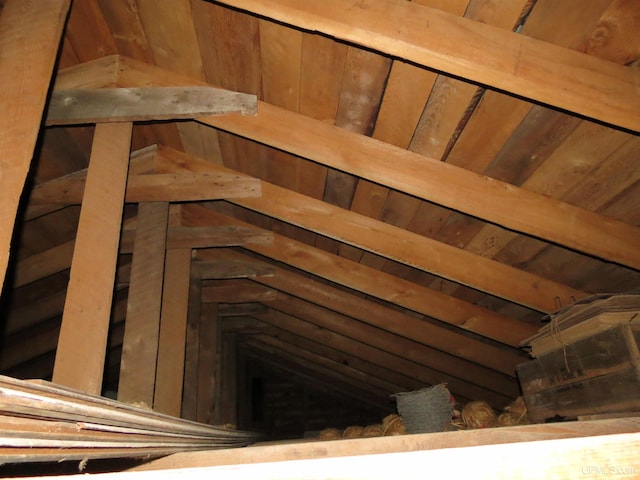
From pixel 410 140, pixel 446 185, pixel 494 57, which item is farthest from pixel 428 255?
pixel 494 57

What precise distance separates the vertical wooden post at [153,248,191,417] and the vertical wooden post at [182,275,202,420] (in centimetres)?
67

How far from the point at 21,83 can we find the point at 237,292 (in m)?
4.12

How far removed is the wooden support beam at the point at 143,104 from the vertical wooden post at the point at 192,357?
2.51 meters

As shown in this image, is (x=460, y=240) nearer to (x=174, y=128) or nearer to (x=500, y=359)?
(x=500, y=359)

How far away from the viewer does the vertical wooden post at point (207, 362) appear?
5367 millimetres

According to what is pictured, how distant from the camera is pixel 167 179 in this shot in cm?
374

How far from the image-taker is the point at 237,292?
575cm

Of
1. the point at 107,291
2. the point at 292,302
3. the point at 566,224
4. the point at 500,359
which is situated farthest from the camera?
the point at 292,302

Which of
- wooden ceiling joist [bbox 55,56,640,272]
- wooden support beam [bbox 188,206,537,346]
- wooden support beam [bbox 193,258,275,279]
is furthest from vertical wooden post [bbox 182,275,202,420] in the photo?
wooden ceiling joist [bbox 55,56,640,272]

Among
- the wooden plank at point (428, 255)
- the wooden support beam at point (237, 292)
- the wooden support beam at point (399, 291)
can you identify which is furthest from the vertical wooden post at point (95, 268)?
the wooden support beam at point (237, 292)

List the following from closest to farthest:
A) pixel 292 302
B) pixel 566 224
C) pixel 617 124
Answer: pixel 617 124, pixel 566 224, pixel 292 302

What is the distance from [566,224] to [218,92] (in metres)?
2.29

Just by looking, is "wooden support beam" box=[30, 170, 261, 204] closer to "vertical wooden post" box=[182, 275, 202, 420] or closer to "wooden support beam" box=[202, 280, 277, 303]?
"vertical wooden post" box=[182, 275, 202, 420]

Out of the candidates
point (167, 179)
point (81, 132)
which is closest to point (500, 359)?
point (167, 179)
